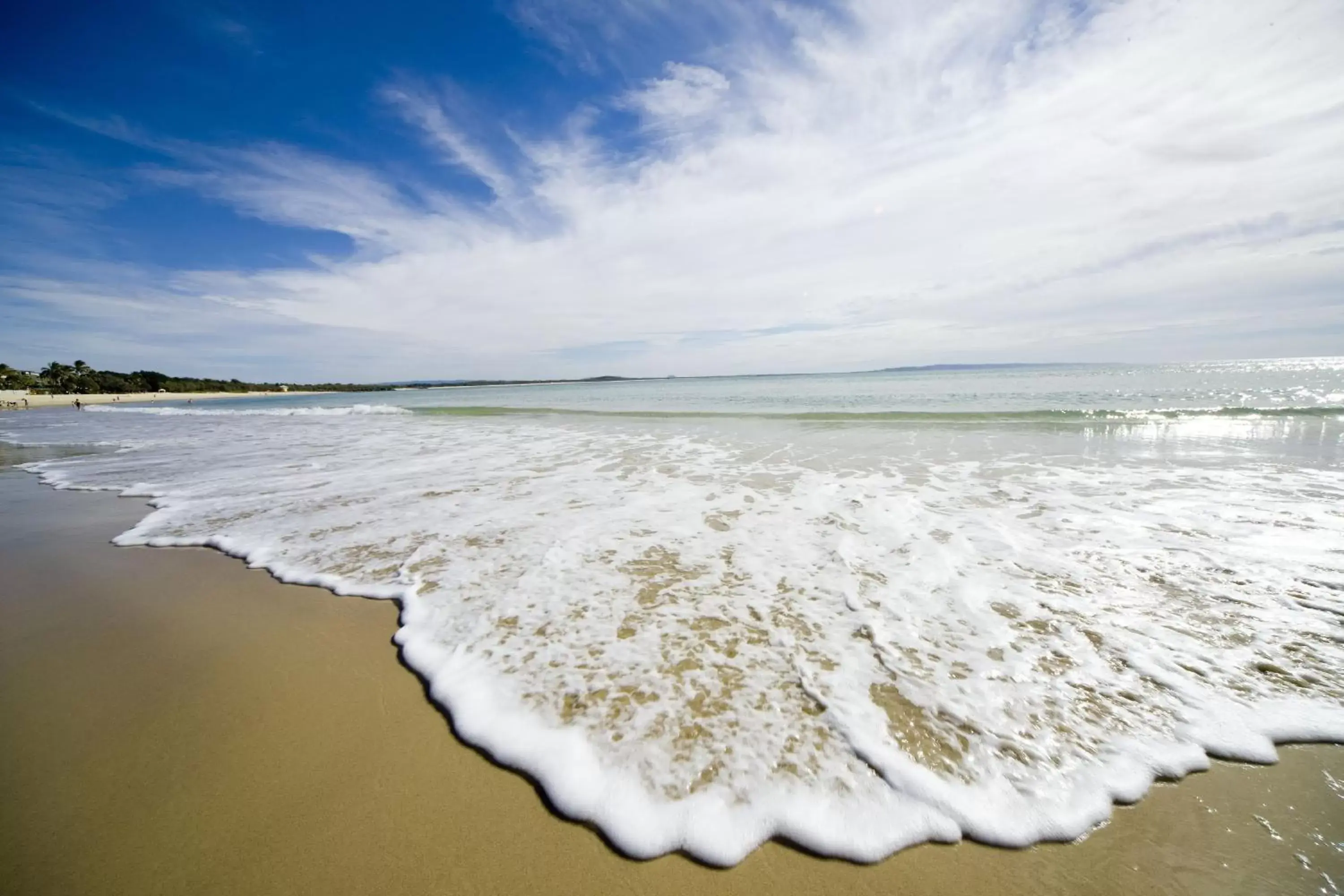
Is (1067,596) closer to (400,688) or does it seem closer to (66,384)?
(400,688)

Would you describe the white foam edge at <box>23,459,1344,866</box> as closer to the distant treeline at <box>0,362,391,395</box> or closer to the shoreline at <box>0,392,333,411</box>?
the shoreline at <box>0,392,333,411</box>

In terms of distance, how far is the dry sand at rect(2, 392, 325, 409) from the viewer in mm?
53625

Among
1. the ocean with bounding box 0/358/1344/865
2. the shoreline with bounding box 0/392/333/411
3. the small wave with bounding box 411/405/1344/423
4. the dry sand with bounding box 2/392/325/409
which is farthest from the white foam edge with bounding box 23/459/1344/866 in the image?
the dry sand with bounding box 2/392/325/409

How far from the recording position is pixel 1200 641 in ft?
10.2

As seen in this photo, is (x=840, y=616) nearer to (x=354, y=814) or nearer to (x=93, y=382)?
(x=354, y=814)

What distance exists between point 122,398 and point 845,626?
3664 inches

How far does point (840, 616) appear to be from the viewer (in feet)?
11.5

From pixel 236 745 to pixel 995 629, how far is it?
4.41m

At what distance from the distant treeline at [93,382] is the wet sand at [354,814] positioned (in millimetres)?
97226

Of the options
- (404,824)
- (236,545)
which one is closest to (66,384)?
(236,545)

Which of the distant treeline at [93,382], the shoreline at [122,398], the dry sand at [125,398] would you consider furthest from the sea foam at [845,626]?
the distant treeline at [93,382]

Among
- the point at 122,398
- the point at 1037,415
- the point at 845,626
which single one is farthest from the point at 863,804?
the point at 122,398

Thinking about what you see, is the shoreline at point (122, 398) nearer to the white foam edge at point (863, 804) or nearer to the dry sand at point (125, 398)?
the dry sand at point (125, 398)

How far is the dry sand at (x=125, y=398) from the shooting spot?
53.6 metres
